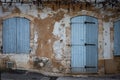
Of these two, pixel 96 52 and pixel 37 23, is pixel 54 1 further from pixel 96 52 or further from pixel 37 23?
pixel 96 52

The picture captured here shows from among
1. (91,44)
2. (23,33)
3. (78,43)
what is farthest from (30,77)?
(91,44)

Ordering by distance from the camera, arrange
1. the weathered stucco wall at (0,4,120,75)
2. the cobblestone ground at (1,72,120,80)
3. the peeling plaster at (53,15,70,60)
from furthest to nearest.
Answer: the peeling plaster at (53,15,70,60) → the weathered stucco wall at (0,4,120,75) → the cobblestone ground at (1,72,120,80)

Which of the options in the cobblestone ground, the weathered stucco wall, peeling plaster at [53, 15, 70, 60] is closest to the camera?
the cobblestone ground

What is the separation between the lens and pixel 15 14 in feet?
49.2

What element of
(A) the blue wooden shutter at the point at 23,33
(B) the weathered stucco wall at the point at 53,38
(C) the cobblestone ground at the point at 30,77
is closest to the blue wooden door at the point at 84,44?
(B) the weathered stucco wall at the point at 53,38

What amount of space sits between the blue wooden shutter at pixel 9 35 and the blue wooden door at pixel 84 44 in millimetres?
2796

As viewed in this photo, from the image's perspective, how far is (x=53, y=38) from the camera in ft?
49.7

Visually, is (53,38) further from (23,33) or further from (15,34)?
(15,34)

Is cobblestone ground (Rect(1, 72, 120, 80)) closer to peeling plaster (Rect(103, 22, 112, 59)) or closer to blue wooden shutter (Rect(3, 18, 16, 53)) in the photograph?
peeling plaster (Rect(103, 22, 112, 59))

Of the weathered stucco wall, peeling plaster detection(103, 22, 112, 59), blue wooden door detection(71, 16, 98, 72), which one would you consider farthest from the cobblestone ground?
peeling plaster detection(103, 22, 112, 59)

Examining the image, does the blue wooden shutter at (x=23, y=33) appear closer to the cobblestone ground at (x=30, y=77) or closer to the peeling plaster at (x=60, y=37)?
the peeling plaster at (x=60, y=37)

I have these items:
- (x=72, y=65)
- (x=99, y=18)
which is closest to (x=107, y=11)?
(x=99, y=18)

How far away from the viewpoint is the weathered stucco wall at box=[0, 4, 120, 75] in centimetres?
1502

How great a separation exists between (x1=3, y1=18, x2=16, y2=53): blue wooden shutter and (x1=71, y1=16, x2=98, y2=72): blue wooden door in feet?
9.17
